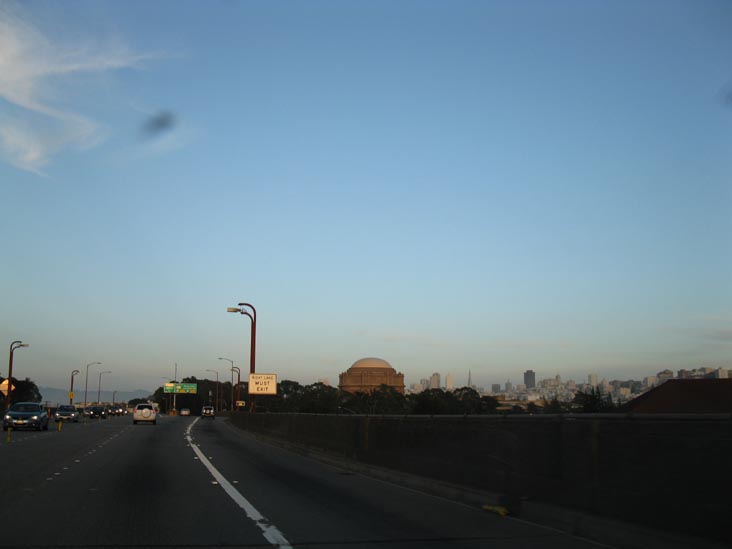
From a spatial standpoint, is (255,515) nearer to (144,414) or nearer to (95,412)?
(144,414)

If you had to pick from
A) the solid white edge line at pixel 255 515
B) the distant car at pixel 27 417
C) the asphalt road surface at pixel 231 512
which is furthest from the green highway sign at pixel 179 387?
the solid white edge line at pixel 255 515

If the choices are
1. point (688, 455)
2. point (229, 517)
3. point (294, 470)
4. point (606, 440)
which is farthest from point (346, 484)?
point (688, 455)

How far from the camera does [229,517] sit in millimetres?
12070

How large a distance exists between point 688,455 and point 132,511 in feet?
28.6

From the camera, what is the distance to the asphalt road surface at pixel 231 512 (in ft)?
33.4

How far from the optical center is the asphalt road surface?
33.4 ft

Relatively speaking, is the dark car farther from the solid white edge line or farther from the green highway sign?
the solid white edge line

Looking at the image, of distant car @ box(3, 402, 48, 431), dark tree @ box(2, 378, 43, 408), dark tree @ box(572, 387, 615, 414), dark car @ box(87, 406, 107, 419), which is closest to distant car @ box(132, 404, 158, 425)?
distant car @ box(3, 402, 48, 431)

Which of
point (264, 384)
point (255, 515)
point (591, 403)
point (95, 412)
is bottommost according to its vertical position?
point (255, 515)

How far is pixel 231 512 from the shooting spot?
12617 millimetres

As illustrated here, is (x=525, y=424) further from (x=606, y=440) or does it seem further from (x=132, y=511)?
(x=132, y=511)

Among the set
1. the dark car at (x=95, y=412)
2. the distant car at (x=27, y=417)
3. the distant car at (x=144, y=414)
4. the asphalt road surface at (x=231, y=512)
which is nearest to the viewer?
the asphalt road surface at (x=231, y=512)

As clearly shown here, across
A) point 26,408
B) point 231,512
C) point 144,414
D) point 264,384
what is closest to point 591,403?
point 264,384

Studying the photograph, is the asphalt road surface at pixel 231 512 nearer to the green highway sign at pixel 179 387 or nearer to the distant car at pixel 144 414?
the distant car at pixel 144 414
